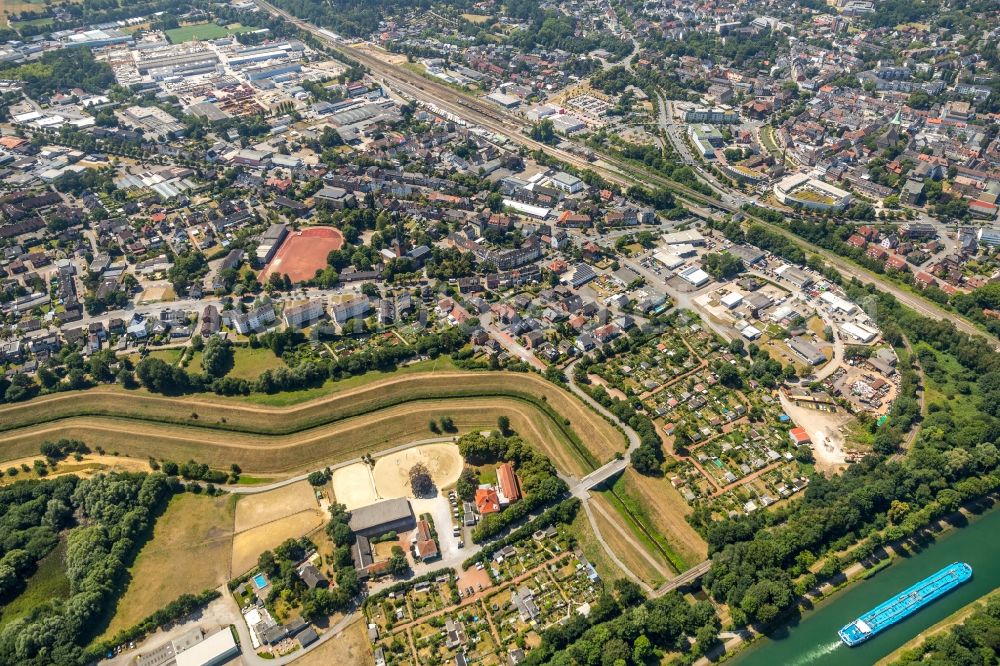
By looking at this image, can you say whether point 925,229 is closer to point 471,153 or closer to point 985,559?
point 985,559

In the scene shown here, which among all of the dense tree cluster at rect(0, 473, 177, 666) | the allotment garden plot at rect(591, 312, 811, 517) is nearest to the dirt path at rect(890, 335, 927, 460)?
the allotment garden plot at rect(591, 312, 811, 517)

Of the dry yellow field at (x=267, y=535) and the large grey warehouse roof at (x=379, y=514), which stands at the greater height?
the large grey warehouse roof at (x=379, y=514)

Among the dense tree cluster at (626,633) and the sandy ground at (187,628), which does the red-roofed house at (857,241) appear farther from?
the sandy ground at (187,628)

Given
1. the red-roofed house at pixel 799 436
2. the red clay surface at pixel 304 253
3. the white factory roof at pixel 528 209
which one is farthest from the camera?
the white factory roof at pixel 528 209

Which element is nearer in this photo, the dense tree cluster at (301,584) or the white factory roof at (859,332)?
the dense tree cluster at (301,584)

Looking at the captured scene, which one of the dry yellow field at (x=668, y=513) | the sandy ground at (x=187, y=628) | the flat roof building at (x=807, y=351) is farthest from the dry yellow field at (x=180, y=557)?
the flat roof building at (x=807, y=351)

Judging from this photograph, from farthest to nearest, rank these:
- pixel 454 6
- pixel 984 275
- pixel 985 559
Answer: pixel 454 6 < pixel 984 275 < pixel 985 559

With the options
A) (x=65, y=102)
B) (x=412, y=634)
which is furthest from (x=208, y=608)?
(x=65, y=102)
